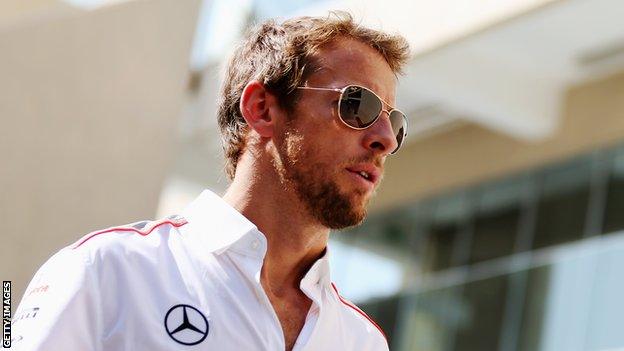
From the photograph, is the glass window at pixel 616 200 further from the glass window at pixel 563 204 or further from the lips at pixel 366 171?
the lips at pixel 366 171

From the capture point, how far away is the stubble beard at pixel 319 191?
10.5 ft

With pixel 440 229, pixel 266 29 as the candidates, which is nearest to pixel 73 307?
pixel 266 29

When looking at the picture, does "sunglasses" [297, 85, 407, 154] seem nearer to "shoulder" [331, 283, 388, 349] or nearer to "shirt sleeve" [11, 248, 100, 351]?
"shoulder" [331, 283, 388, 349]

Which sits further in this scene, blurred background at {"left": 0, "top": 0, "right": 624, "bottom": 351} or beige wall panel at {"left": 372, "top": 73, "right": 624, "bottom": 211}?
beige wall panel at {"left": 372, "top": 73, "right": 624, "bottom": 211}

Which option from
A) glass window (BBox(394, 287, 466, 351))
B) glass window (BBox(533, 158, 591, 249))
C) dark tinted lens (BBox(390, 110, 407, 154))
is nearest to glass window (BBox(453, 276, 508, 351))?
glass window (BBox(394, 287, 466, 351))

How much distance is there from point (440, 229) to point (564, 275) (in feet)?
14.1

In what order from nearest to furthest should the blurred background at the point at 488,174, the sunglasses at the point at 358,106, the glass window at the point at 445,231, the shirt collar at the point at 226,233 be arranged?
the shirt collar at the point at 226,233
the sunglasses at the point at 358,106
the blurred background at the point at 488,174
the glass window at the point at 445,231

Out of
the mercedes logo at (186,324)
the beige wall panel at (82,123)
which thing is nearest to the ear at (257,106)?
the mercedes logo at (186,324)

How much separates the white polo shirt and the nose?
0.30 m

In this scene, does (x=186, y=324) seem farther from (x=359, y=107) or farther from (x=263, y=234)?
(x=359, y=107)

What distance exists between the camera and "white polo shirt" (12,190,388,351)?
2.81 meters

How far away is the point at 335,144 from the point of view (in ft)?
10.7

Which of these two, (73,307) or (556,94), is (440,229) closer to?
(556,94)

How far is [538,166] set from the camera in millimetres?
20141
